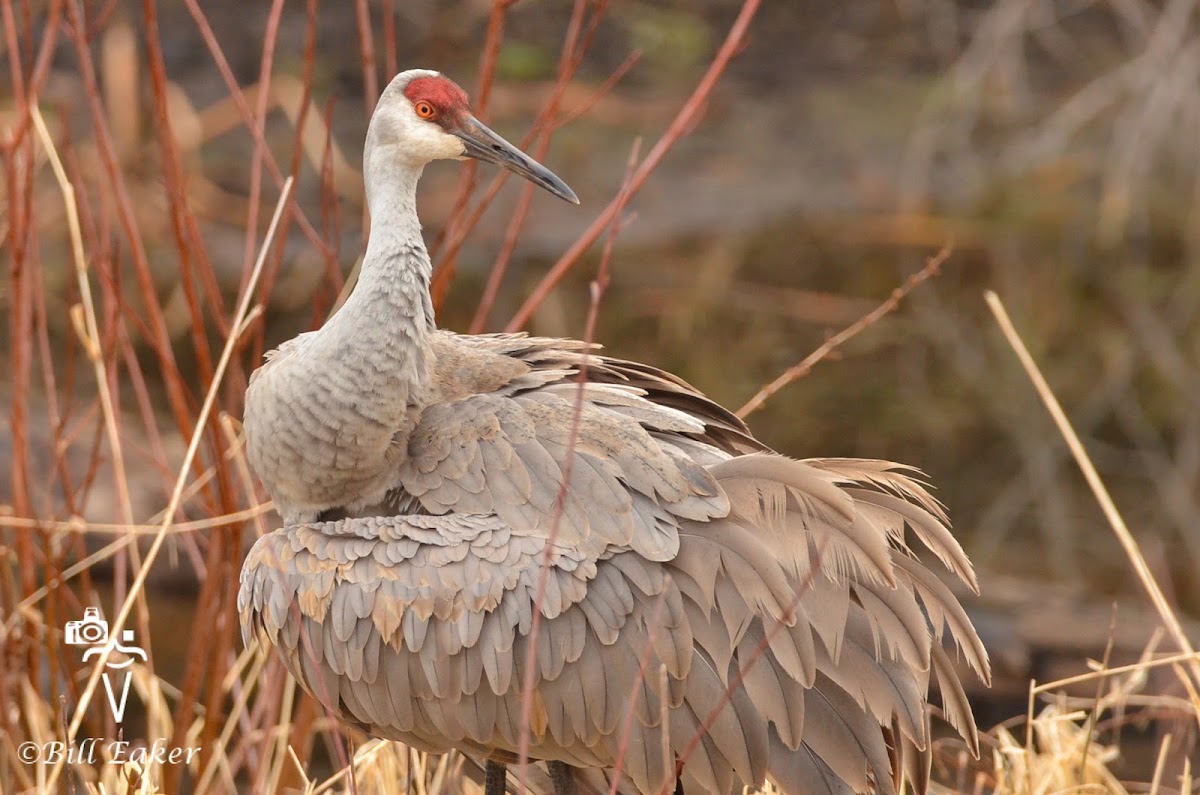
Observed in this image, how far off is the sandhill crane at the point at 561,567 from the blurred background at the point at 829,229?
8.65 ft

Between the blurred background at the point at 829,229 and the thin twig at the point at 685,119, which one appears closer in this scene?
the thin twig at the point at 685,119


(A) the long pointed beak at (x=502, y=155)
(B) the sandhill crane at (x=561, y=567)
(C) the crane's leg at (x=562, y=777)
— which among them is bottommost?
(C) the crane's leg at (x=562, y=777)

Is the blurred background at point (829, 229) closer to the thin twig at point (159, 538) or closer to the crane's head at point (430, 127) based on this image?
the thin twig at point (159, 538)

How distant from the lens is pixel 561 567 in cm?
322

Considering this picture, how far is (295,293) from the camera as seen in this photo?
29.4 feet

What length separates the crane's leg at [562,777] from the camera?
12.0 ft

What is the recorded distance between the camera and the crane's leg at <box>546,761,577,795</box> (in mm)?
3660

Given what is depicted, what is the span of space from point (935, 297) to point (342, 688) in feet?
22.4

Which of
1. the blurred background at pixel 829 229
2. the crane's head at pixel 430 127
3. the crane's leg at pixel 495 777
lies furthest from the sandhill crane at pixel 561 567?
the blurred background at pixel 829 229

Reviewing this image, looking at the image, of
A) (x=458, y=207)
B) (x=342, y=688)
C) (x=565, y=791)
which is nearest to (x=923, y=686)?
(x=565, y=791)

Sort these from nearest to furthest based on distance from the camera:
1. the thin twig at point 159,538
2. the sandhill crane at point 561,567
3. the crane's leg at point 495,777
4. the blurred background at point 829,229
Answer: the thin twig at point 159,538
the sandhill crane at point 561,567
the crane's leg at point 495,777
the blurred background at point 829,229

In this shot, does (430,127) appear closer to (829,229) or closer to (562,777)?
(562,777)

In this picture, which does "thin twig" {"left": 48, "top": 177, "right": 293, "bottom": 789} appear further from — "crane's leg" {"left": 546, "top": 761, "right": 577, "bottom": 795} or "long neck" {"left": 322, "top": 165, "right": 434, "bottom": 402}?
"crane's leg" {"left": 546, "top": 761, "right": 577, "bottom": 795}

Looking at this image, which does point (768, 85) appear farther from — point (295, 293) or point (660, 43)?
point (295, 293)
